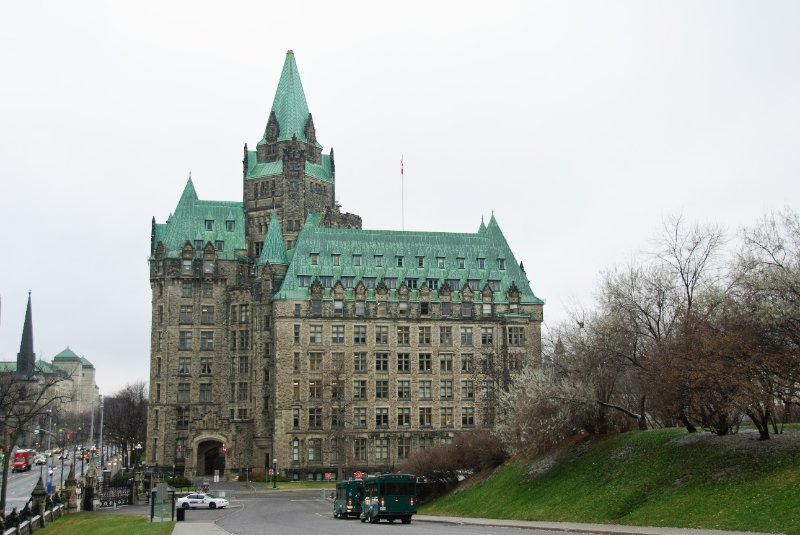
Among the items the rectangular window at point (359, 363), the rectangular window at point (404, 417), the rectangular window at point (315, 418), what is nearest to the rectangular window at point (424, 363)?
the rectangular window at point (404, 417)

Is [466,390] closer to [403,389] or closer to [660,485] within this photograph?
[403,389]

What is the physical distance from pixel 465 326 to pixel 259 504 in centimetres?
4111

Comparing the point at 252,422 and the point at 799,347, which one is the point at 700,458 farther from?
the point at 252,422

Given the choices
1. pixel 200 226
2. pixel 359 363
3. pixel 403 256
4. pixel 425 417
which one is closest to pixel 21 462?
pixel 200 226

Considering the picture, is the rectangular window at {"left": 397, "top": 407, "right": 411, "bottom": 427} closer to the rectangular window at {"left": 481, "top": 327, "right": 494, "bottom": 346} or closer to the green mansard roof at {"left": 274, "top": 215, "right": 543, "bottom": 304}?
the rectangular window at {"left": 481, "top": 327, "right": 494, "bottom": 346}

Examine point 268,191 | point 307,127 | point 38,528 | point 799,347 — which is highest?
point 307,127

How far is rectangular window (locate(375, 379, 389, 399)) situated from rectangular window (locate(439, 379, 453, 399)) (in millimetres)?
6197

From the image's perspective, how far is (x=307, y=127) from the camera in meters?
123

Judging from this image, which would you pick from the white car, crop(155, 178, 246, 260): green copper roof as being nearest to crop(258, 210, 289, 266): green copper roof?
→ crop(155, 178, 246, 260): green copper roof

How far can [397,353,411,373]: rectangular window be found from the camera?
111062mm

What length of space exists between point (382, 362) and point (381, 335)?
120 inches

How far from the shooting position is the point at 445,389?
111500 mm

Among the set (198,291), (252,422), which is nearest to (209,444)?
(252,422)

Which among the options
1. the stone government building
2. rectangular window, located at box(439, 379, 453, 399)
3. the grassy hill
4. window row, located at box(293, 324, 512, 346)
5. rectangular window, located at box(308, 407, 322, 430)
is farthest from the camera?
rectangular window, located at box(439, 379, 453, 399)
